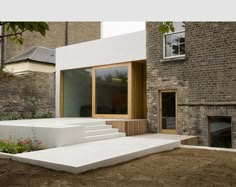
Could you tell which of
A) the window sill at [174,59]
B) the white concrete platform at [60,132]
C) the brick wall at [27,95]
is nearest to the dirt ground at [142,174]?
the white concrete platform at [60,132]

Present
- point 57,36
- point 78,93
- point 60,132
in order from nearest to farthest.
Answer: point 60,132
point 78,93
point 57,36

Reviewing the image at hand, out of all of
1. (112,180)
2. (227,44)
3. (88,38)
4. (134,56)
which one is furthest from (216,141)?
(88,38)

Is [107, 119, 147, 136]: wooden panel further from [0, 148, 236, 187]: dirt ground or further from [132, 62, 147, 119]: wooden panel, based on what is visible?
[0, 148, 236, 187]: dirt ground

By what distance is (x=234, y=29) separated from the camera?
867cm

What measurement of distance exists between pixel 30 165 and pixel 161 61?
666 centimetres

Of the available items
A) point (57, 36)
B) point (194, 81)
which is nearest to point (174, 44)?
point (194, 81)

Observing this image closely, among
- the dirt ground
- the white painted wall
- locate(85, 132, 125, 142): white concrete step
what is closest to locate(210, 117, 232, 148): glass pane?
the dirt ground

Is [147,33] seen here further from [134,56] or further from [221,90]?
[221,90]

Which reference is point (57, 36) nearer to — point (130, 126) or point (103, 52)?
point (103, 52)

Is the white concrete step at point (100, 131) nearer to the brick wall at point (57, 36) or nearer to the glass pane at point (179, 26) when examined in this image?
the glass pane at point (179, 26)

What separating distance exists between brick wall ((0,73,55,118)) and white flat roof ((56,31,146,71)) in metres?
2.79

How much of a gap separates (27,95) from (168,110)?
31.4ft

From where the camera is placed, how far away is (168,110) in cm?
1019

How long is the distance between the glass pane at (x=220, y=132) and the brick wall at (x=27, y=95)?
421 inches
